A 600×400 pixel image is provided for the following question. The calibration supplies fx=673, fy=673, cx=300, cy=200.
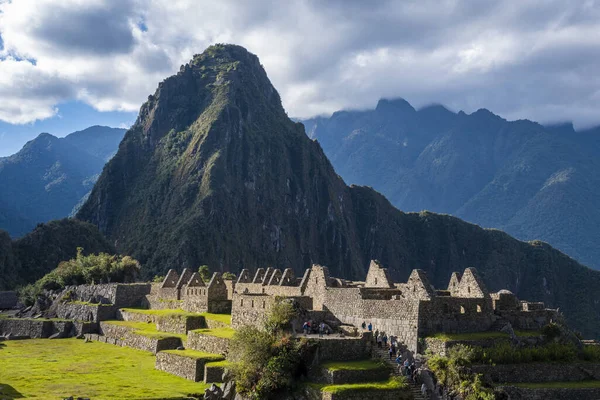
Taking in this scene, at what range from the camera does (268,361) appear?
2966 cm

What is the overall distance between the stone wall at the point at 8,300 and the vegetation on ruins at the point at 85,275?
0.84 meters

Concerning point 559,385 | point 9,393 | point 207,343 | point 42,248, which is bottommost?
point 9,393

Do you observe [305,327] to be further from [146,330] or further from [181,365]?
[146,330]

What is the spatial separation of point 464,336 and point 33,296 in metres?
53.2

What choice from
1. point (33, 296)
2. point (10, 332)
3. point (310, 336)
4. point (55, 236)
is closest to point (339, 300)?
point (310, 336)

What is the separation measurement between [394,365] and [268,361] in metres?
5.54

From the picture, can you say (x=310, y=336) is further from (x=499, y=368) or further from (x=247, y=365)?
(x=499, y=368)

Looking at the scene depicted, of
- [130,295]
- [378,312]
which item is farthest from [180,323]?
[130,295]

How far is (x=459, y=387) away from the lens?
1134 inches

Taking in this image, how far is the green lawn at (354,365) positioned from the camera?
2875cm

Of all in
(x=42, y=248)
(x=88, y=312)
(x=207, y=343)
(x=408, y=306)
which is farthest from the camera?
(x=42, y=248)

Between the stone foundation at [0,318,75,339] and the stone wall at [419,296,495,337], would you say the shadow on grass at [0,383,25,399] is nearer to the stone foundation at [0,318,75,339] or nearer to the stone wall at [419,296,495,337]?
the stone wall at [419,296,495,337]

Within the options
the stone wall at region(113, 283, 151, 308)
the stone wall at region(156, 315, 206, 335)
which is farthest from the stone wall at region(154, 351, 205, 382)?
the stone wall at region(113, 283, 151, 308)

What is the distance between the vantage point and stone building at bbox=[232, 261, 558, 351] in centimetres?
3181
